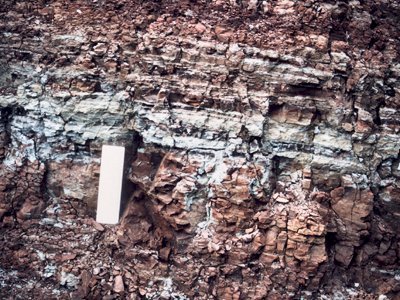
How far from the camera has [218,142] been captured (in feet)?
27.8

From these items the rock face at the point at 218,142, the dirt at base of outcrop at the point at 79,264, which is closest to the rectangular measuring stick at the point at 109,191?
the rock face at the point at 218,142

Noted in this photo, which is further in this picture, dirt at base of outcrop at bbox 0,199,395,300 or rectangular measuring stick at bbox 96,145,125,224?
dirt at base of outcrop at bbox 0,199,395,300

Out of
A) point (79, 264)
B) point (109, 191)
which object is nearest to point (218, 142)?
point (109, 191)

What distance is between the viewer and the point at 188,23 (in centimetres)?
870

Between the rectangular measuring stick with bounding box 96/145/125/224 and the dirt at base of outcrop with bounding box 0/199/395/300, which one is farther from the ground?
the rectangular measuring stick with bounding box 96/145/125/224

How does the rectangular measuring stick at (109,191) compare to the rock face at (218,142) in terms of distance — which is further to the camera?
the rock face at (218,142)

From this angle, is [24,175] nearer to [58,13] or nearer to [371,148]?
[58,13]

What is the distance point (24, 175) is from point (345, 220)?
6.35 m

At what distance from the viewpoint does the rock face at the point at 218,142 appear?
8.30 metres

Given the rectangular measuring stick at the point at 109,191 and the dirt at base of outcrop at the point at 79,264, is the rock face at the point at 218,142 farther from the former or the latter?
the rectangular measuring stick at the point at 109,191

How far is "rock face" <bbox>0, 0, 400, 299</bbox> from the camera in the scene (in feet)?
27.2

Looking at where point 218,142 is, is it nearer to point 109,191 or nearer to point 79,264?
point 109,191

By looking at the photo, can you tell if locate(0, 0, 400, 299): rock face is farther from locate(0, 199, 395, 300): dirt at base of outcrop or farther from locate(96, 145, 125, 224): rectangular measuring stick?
locate(96, 145, 125, 224): rectangular measuring stick

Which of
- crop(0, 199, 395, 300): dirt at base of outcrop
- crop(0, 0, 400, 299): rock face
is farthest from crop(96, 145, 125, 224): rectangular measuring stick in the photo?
crop(0, 199, 395, 300): dirt at base of outcrop
